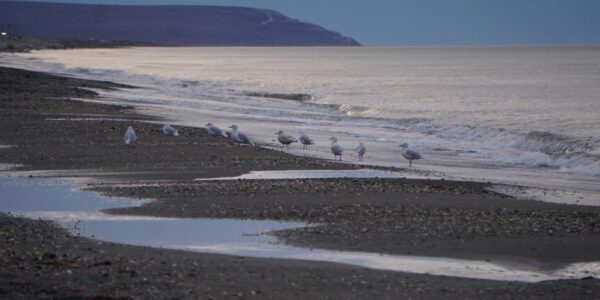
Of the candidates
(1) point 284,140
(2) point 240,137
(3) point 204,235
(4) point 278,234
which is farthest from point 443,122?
(3) point 204,235

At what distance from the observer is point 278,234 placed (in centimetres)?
1175

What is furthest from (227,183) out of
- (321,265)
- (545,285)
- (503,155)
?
(503,155)

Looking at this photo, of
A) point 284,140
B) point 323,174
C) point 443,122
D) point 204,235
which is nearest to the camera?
point 204,235

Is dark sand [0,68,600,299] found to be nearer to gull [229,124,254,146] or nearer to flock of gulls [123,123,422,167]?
flock of gulls [123,123,422,167]

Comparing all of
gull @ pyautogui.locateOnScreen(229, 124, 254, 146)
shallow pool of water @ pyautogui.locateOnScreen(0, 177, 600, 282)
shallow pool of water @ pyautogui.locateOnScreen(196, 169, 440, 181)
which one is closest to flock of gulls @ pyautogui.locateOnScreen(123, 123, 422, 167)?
gull @ pyautogui.locateOnScreen(229, 124, 254, 146)

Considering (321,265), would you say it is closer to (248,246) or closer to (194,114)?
(248,246)

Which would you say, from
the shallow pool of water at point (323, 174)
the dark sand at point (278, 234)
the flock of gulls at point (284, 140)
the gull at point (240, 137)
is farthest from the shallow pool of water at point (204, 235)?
the gull at point (240, 137)

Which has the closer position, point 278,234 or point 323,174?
point 278,234

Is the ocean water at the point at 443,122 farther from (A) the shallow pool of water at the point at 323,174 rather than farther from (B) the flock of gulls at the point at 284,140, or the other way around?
(A) the shallow pool of water at the point at 323,174

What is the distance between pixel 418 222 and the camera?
12.5 meters

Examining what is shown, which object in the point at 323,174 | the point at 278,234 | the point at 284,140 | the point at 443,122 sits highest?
the point at 278,234

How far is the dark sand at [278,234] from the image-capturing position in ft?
28.7

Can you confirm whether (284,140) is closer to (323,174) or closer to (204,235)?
(323,174)

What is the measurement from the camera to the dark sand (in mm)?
8758
